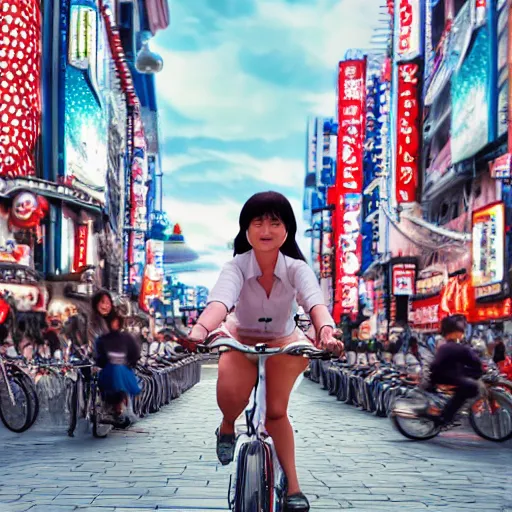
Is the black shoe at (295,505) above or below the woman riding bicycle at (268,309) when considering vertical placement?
below

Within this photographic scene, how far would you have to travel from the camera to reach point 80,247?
3791cm

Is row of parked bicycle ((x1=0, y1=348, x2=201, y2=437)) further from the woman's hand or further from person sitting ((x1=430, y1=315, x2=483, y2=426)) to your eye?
the woman's hand

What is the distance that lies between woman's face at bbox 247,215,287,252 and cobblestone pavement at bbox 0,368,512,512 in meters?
2.10

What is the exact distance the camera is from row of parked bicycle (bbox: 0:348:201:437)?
11.6 m

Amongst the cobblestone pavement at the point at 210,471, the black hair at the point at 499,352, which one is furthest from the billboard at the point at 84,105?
the cobblestone pavement at the point at 210,471

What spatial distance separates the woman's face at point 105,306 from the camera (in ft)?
37.4

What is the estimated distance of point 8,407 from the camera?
40.0 ft

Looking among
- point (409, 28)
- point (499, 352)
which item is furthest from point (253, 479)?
point (409, 28)

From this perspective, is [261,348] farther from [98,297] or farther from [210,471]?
[98,297]

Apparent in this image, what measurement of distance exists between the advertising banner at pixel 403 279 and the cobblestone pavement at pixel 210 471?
76.4 ft

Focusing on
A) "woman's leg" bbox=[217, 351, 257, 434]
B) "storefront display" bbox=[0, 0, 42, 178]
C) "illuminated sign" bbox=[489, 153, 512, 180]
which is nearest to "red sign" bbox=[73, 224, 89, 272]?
"storefront display" bbox=[0, 0, 42, 178]

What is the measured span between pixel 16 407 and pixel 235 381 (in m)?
8.11

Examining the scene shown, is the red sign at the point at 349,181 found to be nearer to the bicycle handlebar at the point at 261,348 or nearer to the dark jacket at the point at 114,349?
the dark jacket at the point at 114,349

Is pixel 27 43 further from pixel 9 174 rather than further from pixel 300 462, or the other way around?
pixel 300 462
